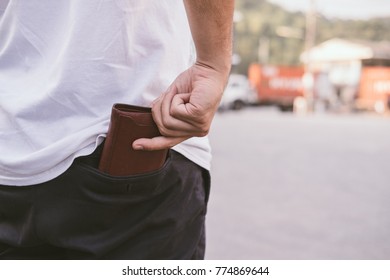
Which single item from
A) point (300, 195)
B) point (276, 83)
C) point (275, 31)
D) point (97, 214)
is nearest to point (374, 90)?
point (276, 83)

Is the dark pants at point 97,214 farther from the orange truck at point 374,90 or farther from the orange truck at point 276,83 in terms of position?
the orange truck at point 276,83

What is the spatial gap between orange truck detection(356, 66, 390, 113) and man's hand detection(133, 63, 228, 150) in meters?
26.1

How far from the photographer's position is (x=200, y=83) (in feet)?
3.68

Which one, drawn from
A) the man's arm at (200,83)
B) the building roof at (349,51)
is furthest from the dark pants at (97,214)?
the building roof at (349,51)

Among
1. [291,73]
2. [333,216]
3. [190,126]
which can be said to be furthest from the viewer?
[291,73]

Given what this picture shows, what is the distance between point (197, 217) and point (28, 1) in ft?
1.86

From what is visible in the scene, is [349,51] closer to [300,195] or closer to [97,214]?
[300,195]

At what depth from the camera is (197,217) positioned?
1.37 meters

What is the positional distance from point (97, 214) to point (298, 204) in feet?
13.8

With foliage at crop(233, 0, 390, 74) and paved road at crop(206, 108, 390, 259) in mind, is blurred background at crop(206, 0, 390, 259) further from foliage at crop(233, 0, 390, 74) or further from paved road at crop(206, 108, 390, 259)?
foliage at crop(233, 0, 390, 74)

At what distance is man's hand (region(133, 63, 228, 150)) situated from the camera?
3.65 feet

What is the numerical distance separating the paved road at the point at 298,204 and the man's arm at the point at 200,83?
2668 millimetres
